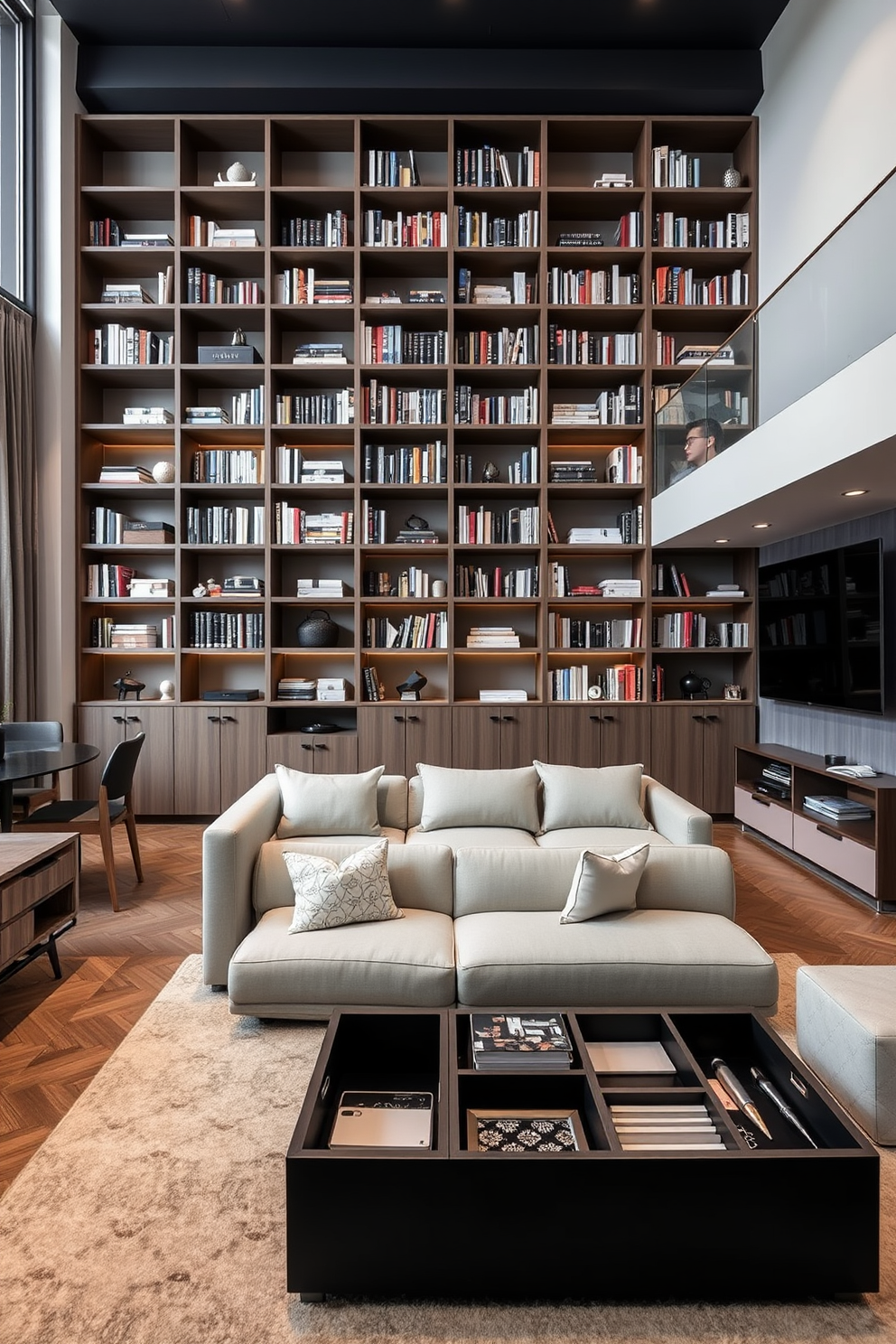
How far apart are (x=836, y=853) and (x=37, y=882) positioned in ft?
A: 12.4

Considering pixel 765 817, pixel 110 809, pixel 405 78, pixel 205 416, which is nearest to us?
pixel 110 809

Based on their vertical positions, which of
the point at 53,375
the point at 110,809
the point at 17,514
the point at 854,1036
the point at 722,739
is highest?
the point at 53,375

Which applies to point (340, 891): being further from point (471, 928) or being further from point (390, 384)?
point (390, 384)

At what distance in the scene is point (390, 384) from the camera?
19.1ft

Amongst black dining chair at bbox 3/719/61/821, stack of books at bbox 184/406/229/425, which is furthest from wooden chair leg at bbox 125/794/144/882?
stack of books at bbox 184/406/229/425

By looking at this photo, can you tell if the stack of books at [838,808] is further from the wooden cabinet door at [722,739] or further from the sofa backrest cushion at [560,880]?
the sofa backrest cushion at [560,880]

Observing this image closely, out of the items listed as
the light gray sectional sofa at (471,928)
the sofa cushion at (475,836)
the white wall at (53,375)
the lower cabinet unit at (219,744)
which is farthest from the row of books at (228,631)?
the sofa cushion at (475,836)

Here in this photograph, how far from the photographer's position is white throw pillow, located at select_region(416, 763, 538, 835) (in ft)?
12.1

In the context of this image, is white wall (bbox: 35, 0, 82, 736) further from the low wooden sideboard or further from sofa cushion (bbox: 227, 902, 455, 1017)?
sofa cushion (bbox: 227, 902, 455, 1017)

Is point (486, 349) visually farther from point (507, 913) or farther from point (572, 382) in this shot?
point (507, 913)

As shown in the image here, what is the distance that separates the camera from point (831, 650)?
184 inches

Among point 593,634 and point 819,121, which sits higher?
point 819,121

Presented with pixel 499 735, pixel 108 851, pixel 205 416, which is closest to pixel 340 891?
pixel 108 851

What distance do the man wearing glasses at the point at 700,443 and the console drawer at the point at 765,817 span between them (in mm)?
2153
